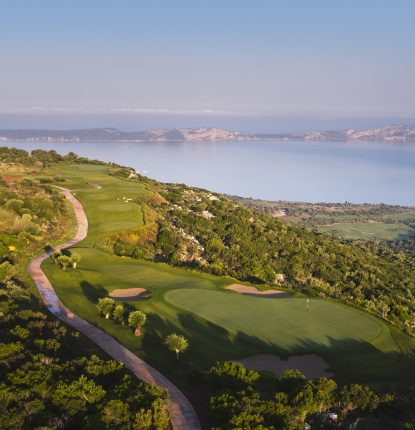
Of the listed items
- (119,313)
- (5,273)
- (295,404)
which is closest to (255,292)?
(119,313)

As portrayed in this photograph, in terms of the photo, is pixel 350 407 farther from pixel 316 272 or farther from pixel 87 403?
pixel 316 272

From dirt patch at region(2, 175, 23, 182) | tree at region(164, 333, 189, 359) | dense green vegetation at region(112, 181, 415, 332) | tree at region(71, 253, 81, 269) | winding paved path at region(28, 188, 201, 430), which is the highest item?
dirt patch at region(2, 175, 23, 182)

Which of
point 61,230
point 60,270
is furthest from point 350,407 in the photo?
point 61,230

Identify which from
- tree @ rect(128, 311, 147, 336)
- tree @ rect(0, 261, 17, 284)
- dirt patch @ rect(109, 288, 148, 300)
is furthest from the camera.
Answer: dirt patch @ rect(109, 288, 148, 300)

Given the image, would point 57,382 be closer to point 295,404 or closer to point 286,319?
point 295,404

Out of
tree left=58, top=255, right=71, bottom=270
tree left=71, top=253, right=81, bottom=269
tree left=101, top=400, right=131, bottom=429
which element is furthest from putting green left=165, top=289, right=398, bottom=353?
tree left=101, top=400, right=131, bottom=429

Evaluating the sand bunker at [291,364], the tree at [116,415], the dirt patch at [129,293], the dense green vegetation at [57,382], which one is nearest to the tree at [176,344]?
the dense green vegetation at [57,382]

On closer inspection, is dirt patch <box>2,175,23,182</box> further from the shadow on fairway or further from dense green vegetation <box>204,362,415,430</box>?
dense green vegetation <box>204,362,415,430</box>

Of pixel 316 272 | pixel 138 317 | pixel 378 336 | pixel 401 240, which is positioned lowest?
pixel 401 240
